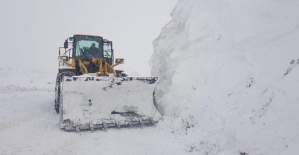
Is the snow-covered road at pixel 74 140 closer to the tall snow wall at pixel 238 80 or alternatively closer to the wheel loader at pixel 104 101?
the wheel loader at pixel 104 101

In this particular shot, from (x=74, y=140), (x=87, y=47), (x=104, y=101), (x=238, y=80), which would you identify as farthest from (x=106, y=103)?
(x=238, y=80)

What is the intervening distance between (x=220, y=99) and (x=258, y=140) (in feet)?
5.71

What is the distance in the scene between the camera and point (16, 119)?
653 cm

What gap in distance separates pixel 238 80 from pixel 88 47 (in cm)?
529

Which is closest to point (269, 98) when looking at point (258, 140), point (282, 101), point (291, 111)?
point (282, 101)

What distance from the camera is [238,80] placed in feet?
17.9

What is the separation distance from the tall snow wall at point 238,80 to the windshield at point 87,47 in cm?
269

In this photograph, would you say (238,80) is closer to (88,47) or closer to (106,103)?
(106,103)

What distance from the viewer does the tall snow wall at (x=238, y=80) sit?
3945 millimetres

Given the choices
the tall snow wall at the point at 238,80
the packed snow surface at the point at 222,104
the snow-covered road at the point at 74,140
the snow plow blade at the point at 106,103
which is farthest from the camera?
the snow plow blade at the point at 106,103

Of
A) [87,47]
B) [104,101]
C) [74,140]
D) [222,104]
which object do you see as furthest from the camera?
[87,47]

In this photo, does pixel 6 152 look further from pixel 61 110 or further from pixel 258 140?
pixel 258 140

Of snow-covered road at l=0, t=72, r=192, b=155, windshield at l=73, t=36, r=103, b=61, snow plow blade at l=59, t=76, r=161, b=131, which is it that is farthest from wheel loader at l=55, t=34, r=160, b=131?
windshield at l=73, t=36, r=103, b=61

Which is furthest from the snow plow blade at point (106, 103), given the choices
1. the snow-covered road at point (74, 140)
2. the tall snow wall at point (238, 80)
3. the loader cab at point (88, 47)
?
the loader cab at point (88, 47)
